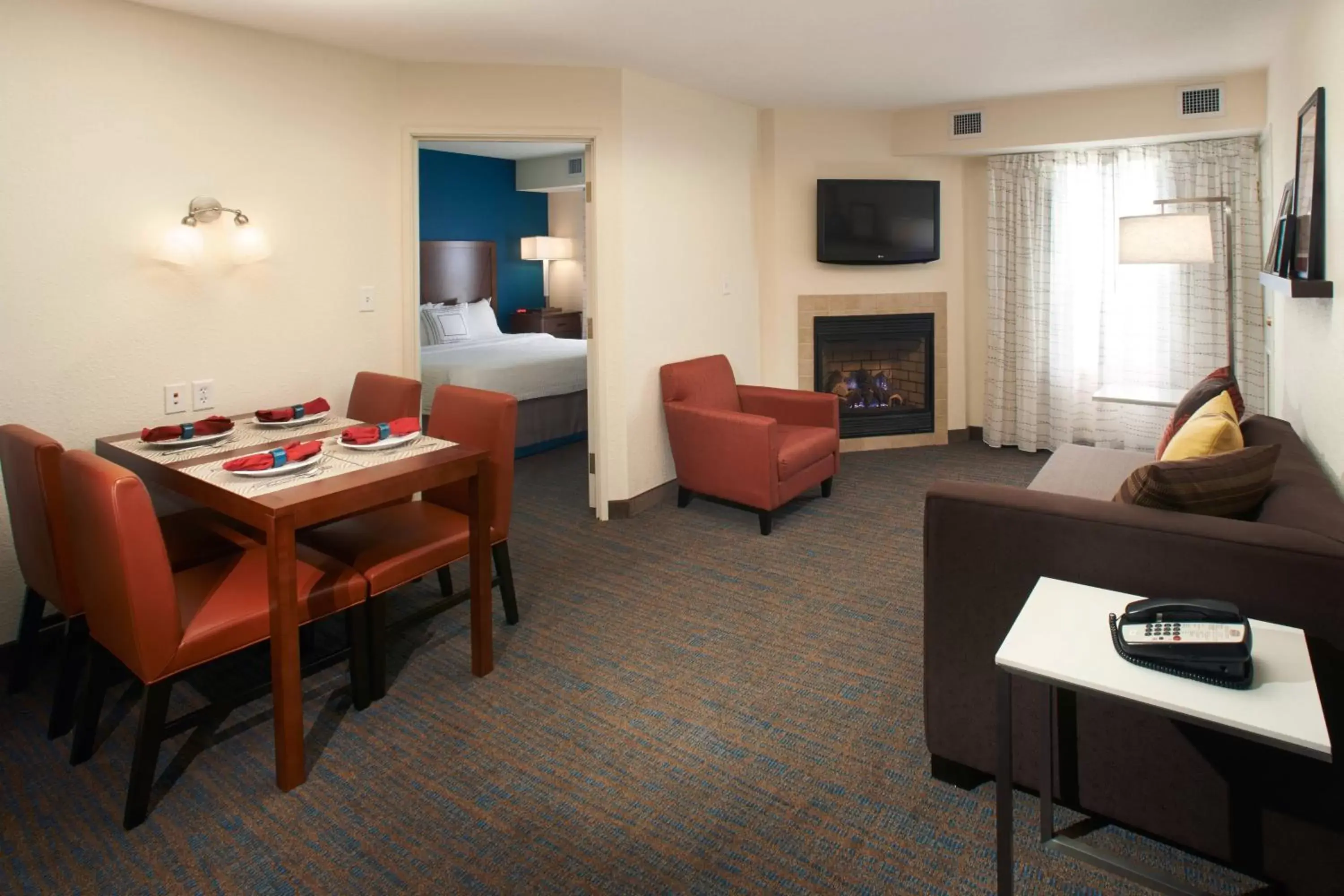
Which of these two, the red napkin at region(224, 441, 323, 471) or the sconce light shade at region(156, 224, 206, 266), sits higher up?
the sconce light shade at region(156, 224, 206, 266)

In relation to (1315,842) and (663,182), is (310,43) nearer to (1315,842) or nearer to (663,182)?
(663,182)

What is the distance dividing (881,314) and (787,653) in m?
3.65

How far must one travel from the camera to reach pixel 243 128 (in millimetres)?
3311

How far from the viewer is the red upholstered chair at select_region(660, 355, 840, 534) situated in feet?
13.8

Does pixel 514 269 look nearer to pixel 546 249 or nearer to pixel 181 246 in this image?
pixel 546 249

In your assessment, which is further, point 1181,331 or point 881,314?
point 881,314

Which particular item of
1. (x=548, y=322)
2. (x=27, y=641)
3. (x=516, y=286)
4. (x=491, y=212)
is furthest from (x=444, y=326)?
(x=27, y=641)

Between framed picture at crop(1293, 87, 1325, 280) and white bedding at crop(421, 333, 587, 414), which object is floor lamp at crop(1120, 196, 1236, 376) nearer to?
framed picture at crop(1293, 87, 1325, 280)

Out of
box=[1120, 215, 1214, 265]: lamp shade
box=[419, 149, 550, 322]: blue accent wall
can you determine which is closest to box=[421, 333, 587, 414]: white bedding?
box=[419, 149, 550, 322]: blue accent wall

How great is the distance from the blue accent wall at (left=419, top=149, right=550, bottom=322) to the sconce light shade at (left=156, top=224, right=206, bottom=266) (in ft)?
15.7

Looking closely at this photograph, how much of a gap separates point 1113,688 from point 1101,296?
192 inches

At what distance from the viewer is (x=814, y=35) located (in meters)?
3.73

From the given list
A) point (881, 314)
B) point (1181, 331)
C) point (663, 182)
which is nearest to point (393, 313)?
point (663, 182)

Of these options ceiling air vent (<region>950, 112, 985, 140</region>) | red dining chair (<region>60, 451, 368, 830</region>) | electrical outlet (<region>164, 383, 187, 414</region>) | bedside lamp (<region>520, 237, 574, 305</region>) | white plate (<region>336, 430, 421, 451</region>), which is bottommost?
red dining chair (<region>60, 451, 368, 830</region>)
